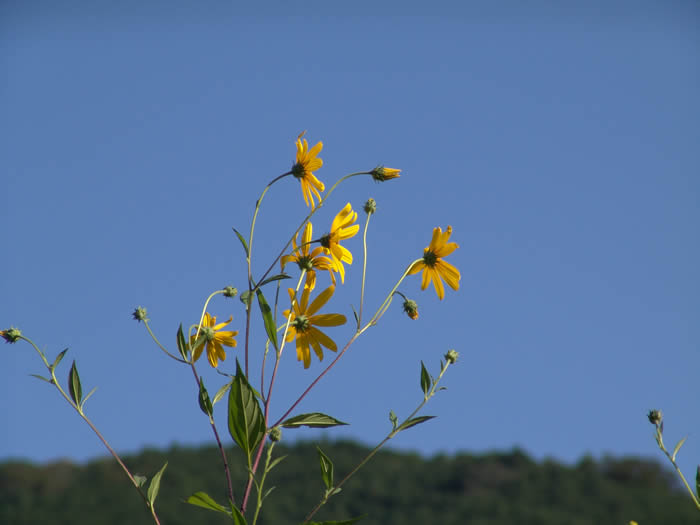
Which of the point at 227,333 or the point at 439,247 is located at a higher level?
the point at 439,247

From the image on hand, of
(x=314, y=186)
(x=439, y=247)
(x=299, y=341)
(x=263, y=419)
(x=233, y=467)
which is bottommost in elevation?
(x=263, y=419)

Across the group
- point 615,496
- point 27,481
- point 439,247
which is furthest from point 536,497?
point 439,247

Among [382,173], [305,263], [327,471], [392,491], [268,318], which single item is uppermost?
[392,491]

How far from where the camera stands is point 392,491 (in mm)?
47500

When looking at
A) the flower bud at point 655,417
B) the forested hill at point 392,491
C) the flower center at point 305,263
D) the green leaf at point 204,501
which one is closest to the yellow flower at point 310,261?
the flower center at point 305,263

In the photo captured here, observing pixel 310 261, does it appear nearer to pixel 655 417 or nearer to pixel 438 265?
pixel 438 265

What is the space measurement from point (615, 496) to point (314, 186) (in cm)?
4836

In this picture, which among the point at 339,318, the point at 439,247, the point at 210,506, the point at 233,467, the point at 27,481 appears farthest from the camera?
the point at 27,481

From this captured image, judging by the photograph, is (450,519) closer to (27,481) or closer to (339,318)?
(27,481)

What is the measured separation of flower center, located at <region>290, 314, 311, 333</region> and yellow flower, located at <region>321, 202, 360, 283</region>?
6.4 inches

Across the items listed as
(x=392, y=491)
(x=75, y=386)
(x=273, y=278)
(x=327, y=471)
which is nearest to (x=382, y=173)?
(x=273, y=278)

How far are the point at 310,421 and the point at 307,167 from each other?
767 mm

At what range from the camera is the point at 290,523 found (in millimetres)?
42562

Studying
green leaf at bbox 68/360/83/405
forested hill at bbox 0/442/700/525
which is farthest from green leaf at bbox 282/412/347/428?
forested hill at bbox 0/442/700/525
